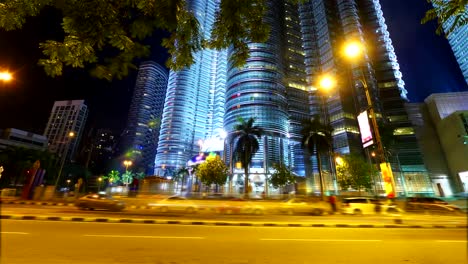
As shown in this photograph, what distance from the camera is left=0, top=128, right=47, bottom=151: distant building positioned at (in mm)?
93562

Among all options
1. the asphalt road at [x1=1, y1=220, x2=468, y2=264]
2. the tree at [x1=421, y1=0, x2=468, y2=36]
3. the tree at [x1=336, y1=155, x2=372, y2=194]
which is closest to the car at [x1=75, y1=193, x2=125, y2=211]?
the asphalt road at [x1=1, y1=220, x2=468, y2=264]

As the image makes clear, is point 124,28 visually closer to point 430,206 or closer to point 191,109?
point 430,206

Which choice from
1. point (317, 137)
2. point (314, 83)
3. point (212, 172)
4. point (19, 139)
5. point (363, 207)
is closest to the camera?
point (363, 207)

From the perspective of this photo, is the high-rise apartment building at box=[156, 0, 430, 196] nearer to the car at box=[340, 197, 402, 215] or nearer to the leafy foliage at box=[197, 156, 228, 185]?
the leafy foliage at box=[197, 156, 228, 185]

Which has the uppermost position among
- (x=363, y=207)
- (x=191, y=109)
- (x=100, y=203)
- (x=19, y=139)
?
(x=191, y=109)

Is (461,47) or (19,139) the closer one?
(461,47)

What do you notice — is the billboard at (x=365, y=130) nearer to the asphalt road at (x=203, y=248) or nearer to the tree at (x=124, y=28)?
the asphalt road at (x=203, y=248)

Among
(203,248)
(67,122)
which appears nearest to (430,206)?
(203,248)

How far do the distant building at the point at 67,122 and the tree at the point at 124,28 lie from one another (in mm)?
173293

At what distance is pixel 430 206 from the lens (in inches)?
942

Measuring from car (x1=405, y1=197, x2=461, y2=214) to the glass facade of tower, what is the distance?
402 feet

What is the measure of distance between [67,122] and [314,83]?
6087 inches

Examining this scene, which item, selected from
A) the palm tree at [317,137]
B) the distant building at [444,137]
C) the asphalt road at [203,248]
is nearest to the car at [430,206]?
the palm tree at [317,137]

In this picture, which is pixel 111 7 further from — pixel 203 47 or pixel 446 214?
pixel 446 214
